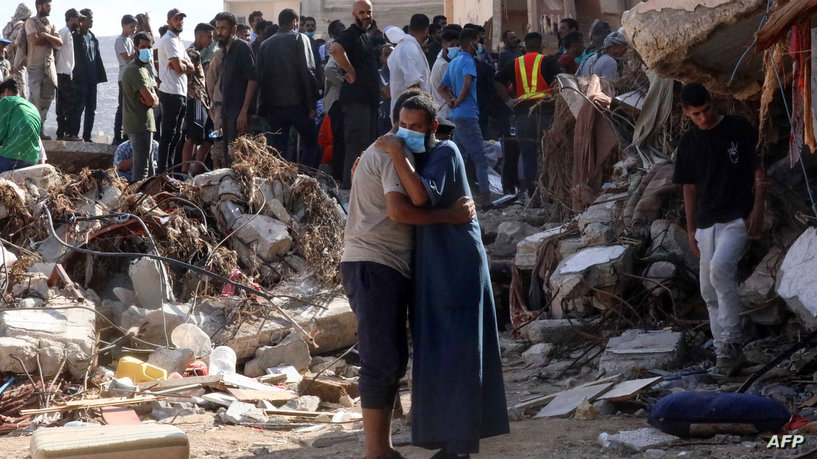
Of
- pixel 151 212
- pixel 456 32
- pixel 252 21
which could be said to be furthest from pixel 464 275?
pixel 252 21

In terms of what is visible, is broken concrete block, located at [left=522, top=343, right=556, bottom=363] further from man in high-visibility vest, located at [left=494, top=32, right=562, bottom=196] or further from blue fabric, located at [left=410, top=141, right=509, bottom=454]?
man in high-visibility vest, located at [left=494, top=32, right=562, bottom=196]

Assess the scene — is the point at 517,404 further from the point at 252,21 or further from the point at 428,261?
the point at 252,21

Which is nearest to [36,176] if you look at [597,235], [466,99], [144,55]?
[144,55]

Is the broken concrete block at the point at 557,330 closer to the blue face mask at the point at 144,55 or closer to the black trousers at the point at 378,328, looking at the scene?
the black trousers at the point at 378,328

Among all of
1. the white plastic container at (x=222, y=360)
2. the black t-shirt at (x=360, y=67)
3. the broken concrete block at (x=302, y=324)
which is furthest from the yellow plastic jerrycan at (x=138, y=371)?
the black t-shirt at (x=360, y=67)

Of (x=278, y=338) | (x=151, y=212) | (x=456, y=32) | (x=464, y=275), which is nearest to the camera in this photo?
(x=464, y=275)

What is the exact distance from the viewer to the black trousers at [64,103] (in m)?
12.8

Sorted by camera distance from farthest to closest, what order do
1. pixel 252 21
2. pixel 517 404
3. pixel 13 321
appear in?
pixel 252 21 < pixel 13 321 < pixel 517 404

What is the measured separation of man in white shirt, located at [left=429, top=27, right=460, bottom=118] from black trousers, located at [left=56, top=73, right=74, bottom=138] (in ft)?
15.4

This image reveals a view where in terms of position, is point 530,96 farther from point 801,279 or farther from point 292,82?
point 801,279

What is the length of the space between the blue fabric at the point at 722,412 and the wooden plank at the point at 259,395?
116 inches

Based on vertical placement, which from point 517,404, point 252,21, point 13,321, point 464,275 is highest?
point 252,21

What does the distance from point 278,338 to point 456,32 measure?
464 cm

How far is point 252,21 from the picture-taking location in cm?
1512
